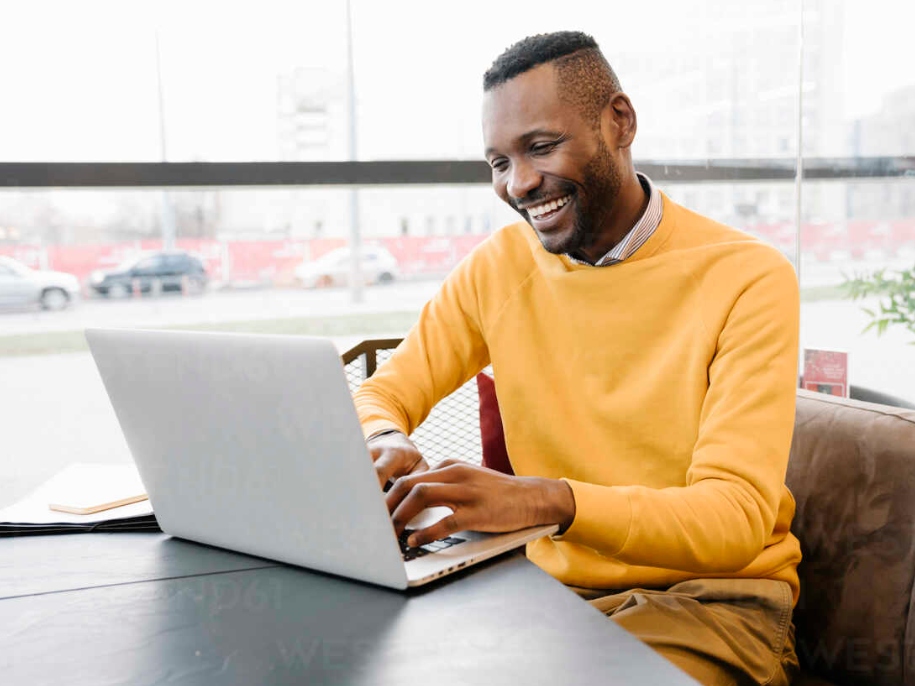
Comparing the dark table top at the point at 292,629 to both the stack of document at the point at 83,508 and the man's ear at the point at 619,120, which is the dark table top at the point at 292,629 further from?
the man's ear at the point at 619,120

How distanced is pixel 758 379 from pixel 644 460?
0.72 feet

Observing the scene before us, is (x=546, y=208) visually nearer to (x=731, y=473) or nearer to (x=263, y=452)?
(x=731, y=473)

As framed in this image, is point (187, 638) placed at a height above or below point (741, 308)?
below

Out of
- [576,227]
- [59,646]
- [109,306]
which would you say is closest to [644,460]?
[576,227]

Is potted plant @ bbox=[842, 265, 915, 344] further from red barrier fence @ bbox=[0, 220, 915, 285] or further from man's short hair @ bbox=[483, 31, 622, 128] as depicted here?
man's short hair @ bbox=[483, 31, 622, 128]

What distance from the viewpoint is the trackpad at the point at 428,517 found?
96 centimetres

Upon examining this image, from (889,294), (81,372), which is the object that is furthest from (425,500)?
(81,372)

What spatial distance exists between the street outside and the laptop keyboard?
216cm

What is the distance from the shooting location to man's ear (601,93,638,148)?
1312 millimetres

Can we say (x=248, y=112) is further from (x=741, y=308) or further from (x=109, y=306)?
(x=741, y=308)

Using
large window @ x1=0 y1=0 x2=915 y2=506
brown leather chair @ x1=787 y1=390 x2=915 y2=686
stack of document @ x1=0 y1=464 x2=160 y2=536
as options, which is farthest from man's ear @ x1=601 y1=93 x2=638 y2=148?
large window @ x1=0 y1=0 x2=915 y2=506

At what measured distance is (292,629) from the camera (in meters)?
0.79

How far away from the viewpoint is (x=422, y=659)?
719 millimetres

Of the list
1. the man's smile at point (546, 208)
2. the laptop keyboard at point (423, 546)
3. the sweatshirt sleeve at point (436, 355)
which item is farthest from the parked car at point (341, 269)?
the laptop keyboard at point (423, 546)
